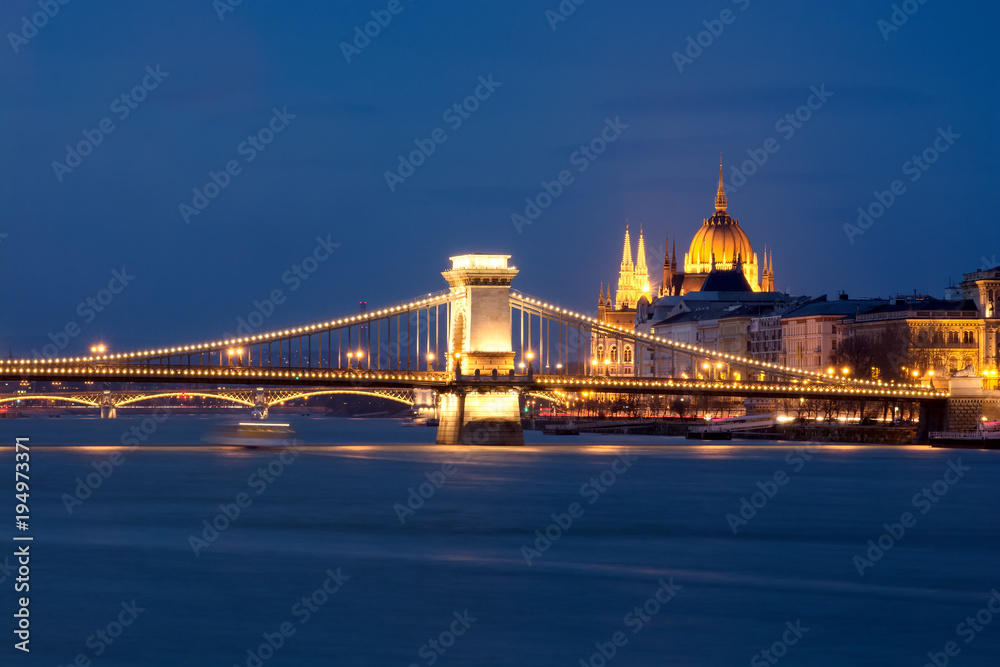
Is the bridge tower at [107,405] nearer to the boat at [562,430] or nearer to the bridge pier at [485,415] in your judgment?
the boat at [562,430]

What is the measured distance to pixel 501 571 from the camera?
29875 mm

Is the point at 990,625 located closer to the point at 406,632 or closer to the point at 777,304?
the point at 406,632

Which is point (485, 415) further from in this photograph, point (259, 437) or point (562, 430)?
point (562, 430)

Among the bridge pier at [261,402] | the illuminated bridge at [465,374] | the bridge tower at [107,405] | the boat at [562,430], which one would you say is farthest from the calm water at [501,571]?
the bridge tower at [107,405]

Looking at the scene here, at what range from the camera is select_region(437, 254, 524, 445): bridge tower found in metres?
72.7

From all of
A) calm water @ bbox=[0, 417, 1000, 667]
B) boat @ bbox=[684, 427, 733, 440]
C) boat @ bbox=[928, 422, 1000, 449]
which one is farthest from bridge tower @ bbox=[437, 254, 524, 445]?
boat @ bbox=[684, 427, 733, 440]

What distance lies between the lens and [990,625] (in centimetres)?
2433

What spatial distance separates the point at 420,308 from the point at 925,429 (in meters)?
23.3

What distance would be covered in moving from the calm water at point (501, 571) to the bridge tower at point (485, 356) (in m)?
17.8

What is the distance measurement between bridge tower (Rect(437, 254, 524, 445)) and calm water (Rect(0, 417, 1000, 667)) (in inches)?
701

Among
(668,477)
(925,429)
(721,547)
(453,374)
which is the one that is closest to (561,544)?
(721,547)

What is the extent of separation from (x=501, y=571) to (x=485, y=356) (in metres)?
43.0

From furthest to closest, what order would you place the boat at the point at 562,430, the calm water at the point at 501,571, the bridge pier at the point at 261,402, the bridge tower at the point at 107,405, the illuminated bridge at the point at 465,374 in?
the bridge tower at the point at 107,405 < the bridge pier at the point at 261,402 < the boat at the point at 562,430 < the illuminated bridge at the point at 465,374 < the calm water at the point at 501,571

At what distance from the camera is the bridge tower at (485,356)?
72.7 meters
